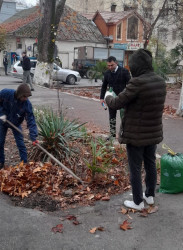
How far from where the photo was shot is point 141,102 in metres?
3.54

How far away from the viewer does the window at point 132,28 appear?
1471 inches

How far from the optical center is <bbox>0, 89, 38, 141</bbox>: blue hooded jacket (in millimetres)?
4773

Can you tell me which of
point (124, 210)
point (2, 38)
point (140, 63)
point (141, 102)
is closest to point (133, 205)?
point (124, 210)

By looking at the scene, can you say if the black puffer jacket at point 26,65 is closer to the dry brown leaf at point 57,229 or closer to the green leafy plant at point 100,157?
the green leafy plant at point 100,157

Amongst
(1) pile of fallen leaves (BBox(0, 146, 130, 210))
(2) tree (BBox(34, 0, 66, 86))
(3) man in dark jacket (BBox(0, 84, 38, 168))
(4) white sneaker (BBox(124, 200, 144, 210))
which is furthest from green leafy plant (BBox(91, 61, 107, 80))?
(4) white sneaker (BBox(124, 200, 144, 210))

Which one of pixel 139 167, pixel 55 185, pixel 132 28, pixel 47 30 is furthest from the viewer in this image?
pixel 132 28

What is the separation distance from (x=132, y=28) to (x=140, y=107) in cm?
3639

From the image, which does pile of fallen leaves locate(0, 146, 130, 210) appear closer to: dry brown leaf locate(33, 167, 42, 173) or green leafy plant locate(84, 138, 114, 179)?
dry brown leaf locate(33, 167, 42, 173)

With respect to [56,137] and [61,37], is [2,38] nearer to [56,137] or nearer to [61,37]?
[61,37]

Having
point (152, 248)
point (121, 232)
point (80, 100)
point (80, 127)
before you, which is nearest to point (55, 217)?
point (121, 232)

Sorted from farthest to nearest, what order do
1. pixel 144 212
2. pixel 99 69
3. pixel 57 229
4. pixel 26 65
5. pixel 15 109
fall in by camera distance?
1. pixel 99 69
2. pixel 26 65
3. pixel 15 109
4. pixel 144 212
5. pixel 57 229

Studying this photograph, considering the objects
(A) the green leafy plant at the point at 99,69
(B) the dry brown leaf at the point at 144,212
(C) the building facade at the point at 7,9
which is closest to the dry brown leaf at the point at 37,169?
(B) the dry brown leaf at the point at 144,212

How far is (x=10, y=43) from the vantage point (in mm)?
34156

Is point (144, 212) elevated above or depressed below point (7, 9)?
below
